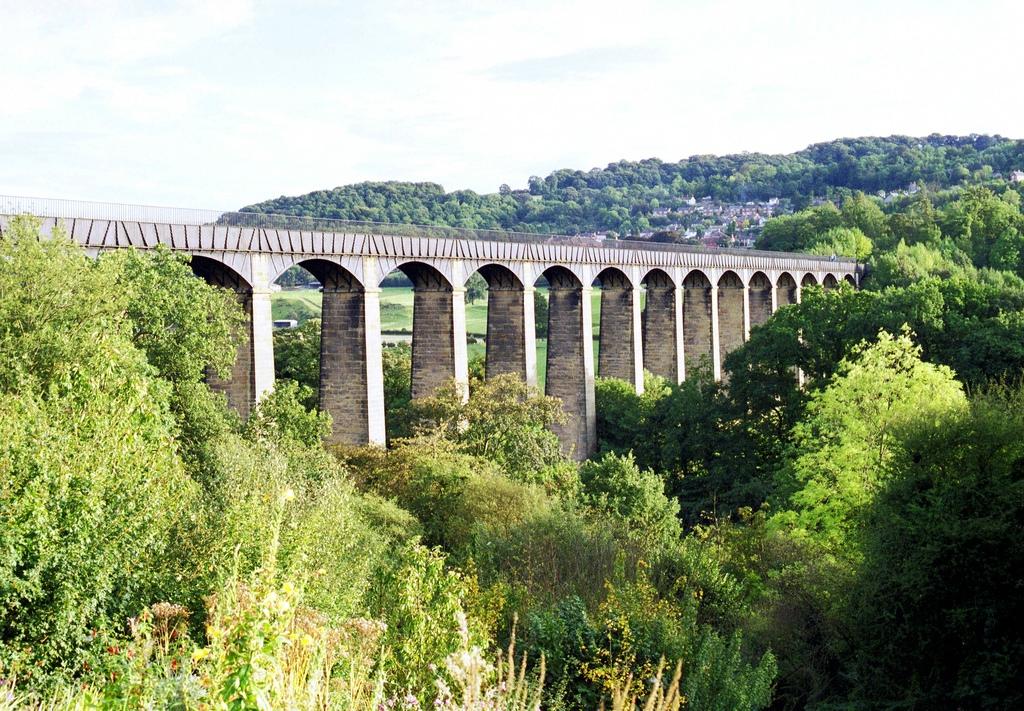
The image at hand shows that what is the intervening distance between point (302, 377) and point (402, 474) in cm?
2304

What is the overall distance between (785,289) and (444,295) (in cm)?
5095

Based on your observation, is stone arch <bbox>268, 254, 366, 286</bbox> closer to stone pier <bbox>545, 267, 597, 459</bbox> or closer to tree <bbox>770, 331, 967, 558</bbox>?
tree <bbox>770, 331, 967, 558</bbox>

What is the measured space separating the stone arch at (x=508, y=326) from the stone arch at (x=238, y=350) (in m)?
15.9

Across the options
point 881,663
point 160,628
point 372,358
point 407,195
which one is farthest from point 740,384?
point 407,195

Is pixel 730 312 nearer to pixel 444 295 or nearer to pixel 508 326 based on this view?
pixel 508 326

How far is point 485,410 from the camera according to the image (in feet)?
128

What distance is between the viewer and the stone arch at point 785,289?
84.4 meters

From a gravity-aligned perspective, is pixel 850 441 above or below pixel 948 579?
above

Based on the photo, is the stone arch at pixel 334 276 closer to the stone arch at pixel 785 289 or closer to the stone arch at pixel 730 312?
the stone arch at pixel 730 312

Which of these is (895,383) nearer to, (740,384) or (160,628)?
(740,384)

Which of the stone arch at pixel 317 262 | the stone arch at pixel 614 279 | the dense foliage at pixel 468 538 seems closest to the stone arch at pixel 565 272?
the stone arch at pixel 614 279

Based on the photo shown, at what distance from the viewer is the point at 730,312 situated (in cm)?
7581

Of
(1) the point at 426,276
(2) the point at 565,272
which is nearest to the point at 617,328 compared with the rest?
(2) the point at 565,272

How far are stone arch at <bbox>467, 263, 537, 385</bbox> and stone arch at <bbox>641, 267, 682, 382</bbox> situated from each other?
1522 centimetres
